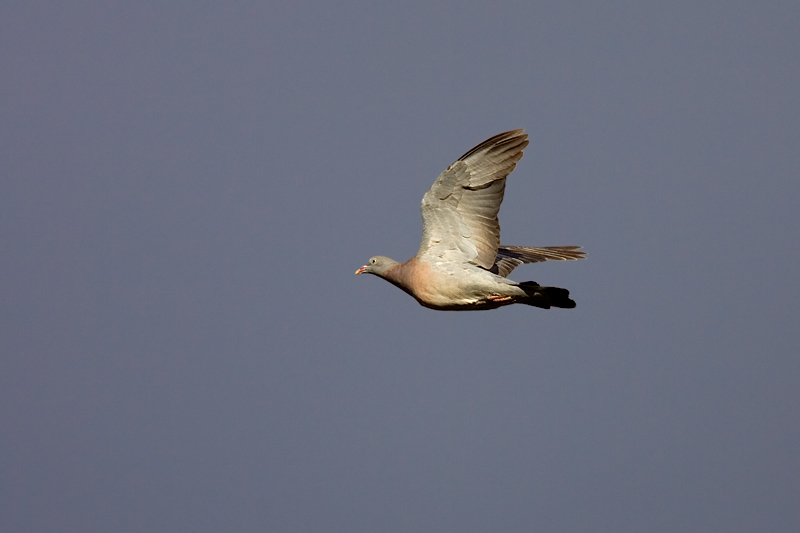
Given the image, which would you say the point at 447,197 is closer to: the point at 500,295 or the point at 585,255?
the point at 500,295

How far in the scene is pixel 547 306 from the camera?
14219 millimetres

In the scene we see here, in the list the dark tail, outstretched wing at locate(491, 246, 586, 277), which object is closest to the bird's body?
the dark tail

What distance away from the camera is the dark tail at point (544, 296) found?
13438mm

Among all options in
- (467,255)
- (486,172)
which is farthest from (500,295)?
(486,172)

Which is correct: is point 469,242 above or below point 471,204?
below

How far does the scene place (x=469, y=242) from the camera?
13.9 m

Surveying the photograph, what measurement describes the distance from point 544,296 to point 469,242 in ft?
4.17

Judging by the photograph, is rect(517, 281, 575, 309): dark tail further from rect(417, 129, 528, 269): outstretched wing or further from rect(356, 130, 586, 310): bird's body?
rect(417, 129, 528, 269): outstretched wing

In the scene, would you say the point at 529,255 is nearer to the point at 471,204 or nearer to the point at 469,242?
the point at 469,242

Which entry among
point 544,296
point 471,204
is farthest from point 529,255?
point 471,204

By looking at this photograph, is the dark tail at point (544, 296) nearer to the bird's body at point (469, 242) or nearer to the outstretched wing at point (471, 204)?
the bird's body at point (469, 242)

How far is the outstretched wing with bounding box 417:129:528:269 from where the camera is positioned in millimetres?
13023

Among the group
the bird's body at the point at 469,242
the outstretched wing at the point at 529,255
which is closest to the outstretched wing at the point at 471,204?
the bird's body at the point at 469,242

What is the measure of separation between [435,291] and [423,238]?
76cm
